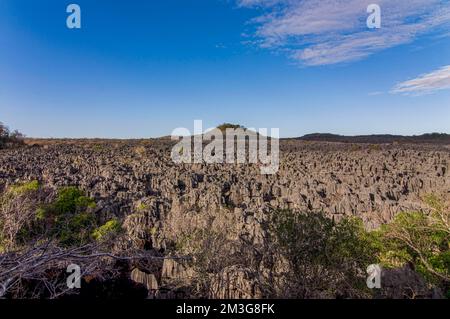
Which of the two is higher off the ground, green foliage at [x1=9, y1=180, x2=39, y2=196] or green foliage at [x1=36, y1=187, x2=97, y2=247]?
green foliage at [x1=9, y1=180, x2=39, y2=196]

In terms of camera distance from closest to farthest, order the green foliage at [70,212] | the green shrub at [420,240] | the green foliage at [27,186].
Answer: the green shrub at [420,240], the green foliage at [70,212], the green foliage at [27,186]

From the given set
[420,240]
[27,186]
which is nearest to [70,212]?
[27,186]

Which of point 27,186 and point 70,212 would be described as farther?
point 27,186

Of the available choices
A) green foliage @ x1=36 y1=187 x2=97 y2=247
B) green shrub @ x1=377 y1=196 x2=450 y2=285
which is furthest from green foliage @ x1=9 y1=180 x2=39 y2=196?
green shrub @ x1=377 y1=196 x2=450 y2=285

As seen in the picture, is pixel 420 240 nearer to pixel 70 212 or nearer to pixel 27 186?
pixel 70 212

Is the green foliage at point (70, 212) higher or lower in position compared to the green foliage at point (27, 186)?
lower

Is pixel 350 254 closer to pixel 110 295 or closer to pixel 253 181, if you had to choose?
pixel 110 295

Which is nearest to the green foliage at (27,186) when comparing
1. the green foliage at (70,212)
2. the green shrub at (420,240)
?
the green foliage at (70,212)

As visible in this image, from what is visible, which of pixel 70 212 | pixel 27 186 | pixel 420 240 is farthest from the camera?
pixel 27 186

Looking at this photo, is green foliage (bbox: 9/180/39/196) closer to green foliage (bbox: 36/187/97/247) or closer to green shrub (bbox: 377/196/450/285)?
green foliage (bbox: 36/187/97/247)

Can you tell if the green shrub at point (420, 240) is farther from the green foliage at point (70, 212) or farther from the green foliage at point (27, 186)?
the green foliage at point (27, 186)

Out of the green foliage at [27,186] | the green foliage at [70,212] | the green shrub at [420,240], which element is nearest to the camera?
the green shrub at [420,240]

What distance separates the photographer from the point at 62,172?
25734 mm

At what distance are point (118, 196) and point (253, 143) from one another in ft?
104
